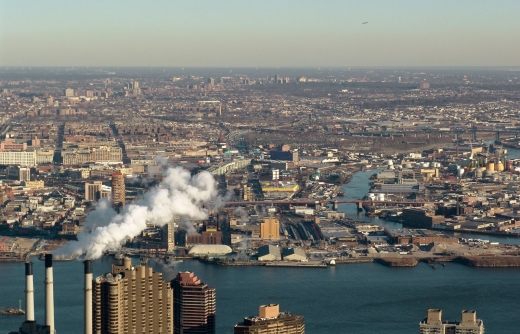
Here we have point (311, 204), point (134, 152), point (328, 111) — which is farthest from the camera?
point (328, 111)

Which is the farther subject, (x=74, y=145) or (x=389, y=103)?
(x=389, y=103)

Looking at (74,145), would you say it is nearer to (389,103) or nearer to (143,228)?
(143,228)

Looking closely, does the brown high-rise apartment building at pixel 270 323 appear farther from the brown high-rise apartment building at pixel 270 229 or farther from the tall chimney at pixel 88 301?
the brown high-rise apartment building at pixel 270 229

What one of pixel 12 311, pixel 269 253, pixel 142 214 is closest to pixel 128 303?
pixel 12 311

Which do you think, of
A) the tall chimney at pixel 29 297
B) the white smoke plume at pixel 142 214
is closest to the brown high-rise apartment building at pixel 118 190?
the white smoke plume at pixel 142 214

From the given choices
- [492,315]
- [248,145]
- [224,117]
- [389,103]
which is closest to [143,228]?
[492,315]

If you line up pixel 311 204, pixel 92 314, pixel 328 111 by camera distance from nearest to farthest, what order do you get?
1. pixel 92 314
2. pixel 311 204
3. pixel 328 111

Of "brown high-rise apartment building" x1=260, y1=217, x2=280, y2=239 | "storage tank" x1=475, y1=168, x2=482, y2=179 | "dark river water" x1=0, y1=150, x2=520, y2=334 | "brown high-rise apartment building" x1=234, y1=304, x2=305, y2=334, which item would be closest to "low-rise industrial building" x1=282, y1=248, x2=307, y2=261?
"dark river water" x1=0, y1=150, x2=520, y2=334
